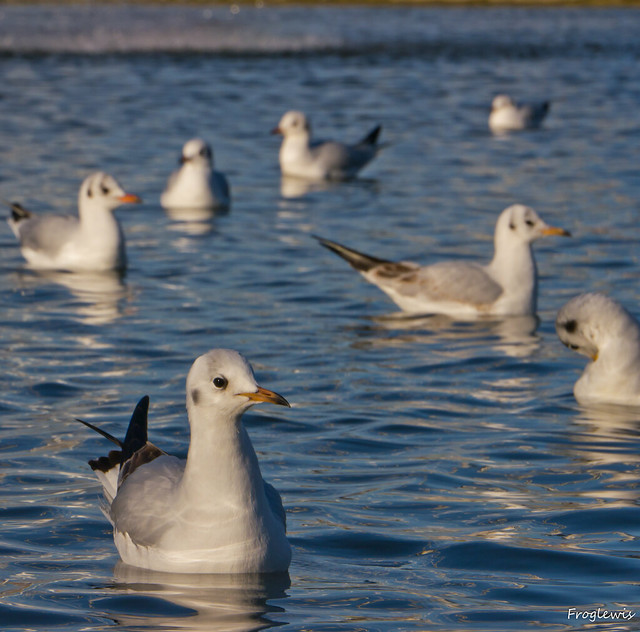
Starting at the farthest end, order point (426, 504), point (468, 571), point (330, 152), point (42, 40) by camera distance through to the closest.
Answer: point (42, 40) < point (330, 152) < point (426, 504) < point (468, 571)

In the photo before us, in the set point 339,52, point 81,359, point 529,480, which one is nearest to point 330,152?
point 81,359

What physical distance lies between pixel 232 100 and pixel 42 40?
18572mm

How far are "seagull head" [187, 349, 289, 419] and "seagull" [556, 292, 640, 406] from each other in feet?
13.2

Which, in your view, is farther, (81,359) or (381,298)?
(381,298)

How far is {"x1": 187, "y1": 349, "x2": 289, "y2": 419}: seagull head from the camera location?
558 cm

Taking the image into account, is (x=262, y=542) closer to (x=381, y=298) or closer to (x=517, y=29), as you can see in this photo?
(x=381, y=298)

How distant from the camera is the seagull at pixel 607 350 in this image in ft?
29.8

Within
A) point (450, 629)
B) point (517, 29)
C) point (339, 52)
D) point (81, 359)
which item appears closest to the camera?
point (450, 629)

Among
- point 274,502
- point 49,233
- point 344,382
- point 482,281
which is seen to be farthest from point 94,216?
point 274,502

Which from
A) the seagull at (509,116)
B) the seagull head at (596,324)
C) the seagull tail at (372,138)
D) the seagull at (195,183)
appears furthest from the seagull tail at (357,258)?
the seagull at (509,116)

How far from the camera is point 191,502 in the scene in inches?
228

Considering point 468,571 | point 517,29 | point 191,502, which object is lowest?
point 468,571

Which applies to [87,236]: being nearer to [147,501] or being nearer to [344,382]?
[344,382]

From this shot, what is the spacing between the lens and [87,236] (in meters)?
13.8
